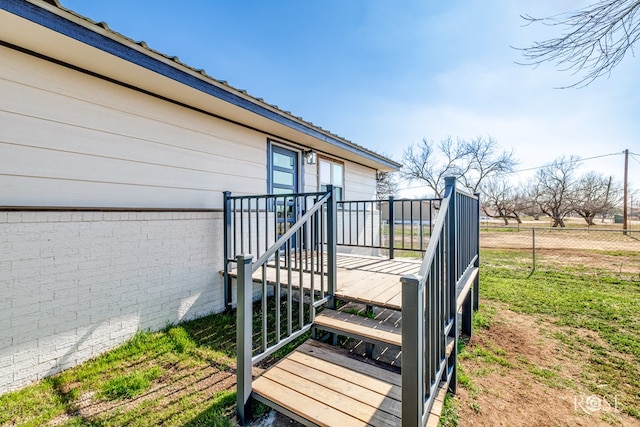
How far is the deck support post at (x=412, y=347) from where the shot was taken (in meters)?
1.10

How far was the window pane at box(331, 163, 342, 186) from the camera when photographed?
6504mm

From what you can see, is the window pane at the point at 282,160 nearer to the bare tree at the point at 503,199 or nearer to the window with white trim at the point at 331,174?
the window with white trim at the point at 331,174

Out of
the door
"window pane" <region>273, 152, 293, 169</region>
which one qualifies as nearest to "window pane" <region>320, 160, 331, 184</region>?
the door

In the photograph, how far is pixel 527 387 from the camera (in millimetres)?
2191

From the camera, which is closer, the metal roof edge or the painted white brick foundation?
the metal roof edge

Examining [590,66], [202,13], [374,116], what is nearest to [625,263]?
[590,66]

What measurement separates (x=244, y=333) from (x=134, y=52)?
272 cm

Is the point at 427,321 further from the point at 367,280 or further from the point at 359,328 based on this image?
the point at 367,280

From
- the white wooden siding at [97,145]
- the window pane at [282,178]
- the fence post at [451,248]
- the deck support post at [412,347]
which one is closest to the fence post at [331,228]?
the fence post at [451,248]

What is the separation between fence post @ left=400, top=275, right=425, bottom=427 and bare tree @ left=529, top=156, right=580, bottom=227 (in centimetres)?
2838

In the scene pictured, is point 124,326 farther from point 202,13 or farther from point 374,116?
point 374,116

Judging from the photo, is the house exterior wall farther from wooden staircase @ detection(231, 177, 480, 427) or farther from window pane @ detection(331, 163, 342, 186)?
window pane @ detection(331, 163, 342, 186)

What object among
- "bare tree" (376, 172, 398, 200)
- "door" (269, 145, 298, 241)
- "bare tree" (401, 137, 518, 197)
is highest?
"bare tree" (401, 137, 518, 197)

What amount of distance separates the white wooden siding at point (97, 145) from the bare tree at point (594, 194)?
31604mm
